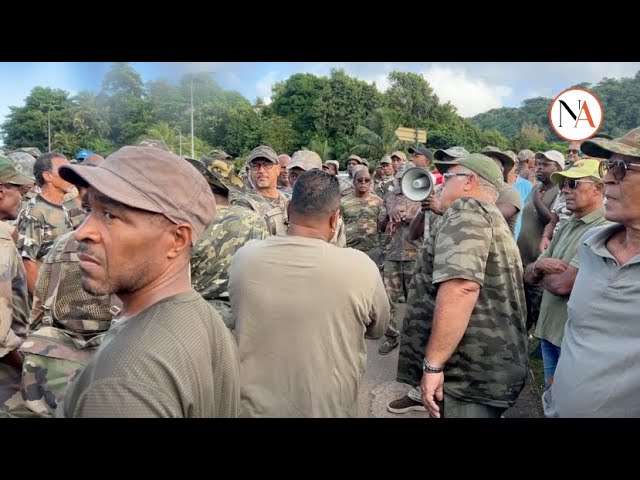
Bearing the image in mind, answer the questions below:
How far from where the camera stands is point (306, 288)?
2275 mm

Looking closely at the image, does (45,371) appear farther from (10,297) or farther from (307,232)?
(307,232)

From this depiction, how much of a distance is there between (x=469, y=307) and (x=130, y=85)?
83.1 m

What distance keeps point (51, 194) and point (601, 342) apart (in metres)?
4.87

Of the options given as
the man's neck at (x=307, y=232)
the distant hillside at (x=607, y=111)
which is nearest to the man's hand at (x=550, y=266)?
the man's neck at (x=307, y=232)

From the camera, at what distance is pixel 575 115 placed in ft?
25.1

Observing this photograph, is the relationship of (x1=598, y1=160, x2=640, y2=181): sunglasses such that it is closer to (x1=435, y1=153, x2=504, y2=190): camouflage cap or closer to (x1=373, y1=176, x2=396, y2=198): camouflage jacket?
(x1=435, y1=153, x2=504, y2=190): camouflage cap

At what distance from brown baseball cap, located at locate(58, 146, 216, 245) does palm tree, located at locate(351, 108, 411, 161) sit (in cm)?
3696

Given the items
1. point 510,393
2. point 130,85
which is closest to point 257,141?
point 130,85

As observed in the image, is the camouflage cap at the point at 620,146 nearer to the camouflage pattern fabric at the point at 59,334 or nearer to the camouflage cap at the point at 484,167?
the camouflage cap at the point at 484,167

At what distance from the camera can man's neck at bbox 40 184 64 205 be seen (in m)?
4.87

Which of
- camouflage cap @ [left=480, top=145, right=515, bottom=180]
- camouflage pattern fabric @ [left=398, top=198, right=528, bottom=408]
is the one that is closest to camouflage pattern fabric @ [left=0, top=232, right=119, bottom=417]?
camouflage pattern fabric @ [left=398, top=198, right=528, bottom=408]

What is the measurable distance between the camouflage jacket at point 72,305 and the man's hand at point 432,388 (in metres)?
1.68

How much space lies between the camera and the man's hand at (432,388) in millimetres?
2641

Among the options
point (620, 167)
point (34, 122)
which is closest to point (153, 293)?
point (620, 167)
